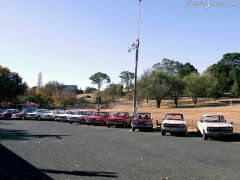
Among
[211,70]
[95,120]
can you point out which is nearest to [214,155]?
[95,120]

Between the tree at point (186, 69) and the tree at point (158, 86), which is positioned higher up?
the tree at point (186, 69)

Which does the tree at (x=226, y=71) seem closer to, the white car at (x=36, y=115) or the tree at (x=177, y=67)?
the tree at (x=177, y=67)

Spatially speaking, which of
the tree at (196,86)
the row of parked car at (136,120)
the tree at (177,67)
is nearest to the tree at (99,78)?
the tree at (177,67)

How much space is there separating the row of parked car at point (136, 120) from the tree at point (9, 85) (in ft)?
112

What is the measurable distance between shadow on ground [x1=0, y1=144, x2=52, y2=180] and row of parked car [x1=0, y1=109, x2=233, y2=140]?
13.7m

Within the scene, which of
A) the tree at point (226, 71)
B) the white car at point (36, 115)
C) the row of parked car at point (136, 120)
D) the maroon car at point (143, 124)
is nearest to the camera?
the row of parked car at point (136, 120)

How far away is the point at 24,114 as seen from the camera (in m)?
50.7

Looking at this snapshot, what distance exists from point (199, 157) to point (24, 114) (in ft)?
126

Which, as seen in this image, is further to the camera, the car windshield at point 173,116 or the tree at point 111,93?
the tree at point 111,93

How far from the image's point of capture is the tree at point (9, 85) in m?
85.4

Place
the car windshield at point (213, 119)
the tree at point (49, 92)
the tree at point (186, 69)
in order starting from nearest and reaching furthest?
1. the car windshield at point (213, 119)
2. the tree at point (49, 92)
3. the tree at point (186, 69)

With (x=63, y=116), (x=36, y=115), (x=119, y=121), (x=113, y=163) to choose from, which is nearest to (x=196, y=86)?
(x=36, y=115)

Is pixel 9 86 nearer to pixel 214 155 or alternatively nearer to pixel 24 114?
pixel 24 114

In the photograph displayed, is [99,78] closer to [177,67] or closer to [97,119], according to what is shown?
[177,67]
